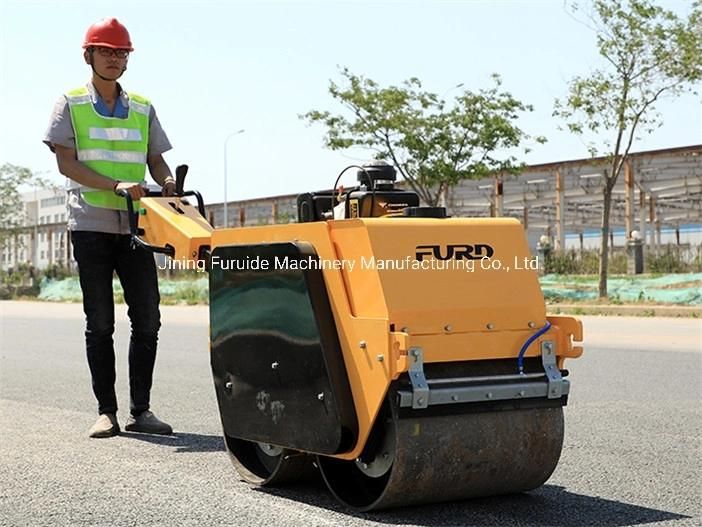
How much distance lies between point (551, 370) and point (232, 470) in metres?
1.69

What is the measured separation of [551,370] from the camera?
454 cm

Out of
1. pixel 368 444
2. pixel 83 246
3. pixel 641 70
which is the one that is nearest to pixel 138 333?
pixel 83 246

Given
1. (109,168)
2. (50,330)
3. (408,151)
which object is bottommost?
(50,330)

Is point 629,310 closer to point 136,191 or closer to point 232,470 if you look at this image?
point 136,191

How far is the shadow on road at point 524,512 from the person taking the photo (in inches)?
168

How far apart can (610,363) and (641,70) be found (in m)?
15.2

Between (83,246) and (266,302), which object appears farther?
(83,246)

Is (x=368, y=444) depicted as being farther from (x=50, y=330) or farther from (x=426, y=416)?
(x=50, y=330)

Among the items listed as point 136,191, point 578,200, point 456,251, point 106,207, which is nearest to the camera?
point 456,251

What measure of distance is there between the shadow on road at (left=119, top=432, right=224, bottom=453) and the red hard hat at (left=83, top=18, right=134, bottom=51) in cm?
224

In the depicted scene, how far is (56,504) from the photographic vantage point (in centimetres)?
459

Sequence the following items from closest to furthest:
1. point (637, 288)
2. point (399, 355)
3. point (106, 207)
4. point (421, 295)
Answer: point (399, 355)
point (421, 295)
point (106, 207)
point (637, 288)

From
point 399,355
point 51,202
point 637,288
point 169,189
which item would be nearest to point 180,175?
point 169,189


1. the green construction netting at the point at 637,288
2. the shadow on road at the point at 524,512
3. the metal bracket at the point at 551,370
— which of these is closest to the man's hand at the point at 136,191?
the shadow on road at the point at 524,512
